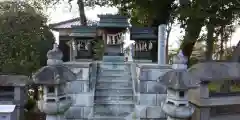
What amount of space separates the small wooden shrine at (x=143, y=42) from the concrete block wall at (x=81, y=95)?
17.7 feet

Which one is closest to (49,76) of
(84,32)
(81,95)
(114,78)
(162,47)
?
(81,95)

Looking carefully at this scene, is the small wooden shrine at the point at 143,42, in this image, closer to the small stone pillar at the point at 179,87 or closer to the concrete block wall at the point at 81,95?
the concrete block wall at the point at 81,95

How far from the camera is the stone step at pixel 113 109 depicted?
25.0 ft

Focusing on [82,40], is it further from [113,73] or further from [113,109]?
[113,109]

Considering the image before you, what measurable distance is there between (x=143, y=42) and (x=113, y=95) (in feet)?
17.4

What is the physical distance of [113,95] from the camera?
8.10 metres

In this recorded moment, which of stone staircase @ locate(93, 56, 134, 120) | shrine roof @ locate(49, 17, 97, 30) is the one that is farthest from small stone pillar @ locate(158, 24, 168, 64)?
shrine roof @ locate(49, 17, 97, 30)

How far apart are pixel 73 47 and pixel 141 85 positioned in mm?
6281

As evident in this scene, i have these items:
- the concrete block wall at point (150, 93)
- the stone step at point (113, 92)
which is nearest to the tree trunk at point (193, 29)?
the concrete block wall at point (150, 93)

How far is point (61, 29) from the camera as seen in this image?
17141 mm

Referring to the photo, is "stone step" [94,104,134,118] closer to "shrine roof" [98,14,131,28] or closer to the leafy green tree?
the leafy green tree

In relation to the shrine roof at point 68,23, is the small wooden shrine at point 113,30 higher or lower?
lower

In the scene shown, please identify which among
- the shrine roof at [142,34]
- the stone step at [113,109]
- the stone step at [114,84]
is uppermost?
the shrine roof at [142,34]

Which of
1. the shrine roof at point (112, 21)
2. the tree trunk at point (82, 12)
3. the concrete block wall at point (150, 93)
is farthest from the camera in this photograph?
the tree trunk at point (82, 12)
